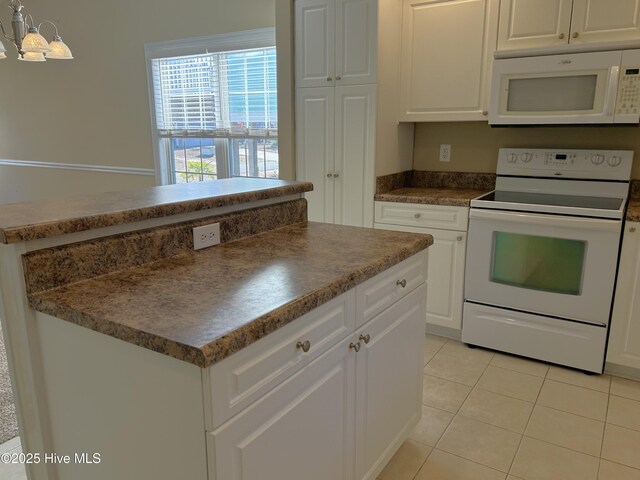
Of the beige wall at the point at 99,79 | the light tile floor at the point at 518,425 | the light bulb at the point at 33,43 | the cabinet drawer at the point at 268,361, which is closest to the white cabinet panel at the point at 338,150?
the beige wall at the point at 99,79

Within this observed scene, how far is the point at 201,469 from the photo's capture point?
3.24 feet

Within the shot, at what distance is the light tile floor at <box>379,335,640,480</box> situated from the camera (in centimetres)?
190

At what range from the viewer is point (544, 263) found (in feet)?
8.51

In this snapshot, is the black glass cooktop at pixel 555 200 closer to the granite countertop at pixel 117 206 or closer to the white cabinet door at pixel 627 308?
the white cabinet door at pixel 627 308

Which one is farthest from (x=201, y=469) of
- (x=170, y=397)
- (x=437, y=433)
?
(x=437, y=433)

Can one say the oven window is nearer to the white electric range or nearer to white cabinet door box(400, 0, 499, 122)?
the white electric range

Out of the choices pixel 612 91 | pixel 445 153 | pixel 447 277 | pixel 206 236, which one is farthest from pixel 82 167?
pixel 612 91

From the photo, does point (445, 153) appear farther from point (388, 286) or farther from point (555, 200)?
point (388, 286)

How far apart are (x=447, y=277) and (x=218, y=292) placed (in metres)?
1.99

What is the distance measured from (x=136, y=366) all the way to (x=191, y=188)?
92 centimetres

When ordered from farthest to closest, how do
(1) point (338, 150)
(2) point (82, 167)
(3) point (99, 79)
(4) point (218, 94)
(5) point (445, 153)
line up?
(2) point (82, 167), (3) point (99, 79), (4) point (218, 94), (5) point (445, 153), (1) point (338, 150)

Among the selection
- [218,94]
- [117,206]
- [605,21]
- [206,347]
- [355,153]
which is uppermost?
[605,21]

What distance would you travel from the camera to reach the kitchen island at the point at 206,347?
997mm

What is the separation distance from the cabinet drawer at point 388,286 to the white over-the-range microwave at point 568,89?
4.50ft
